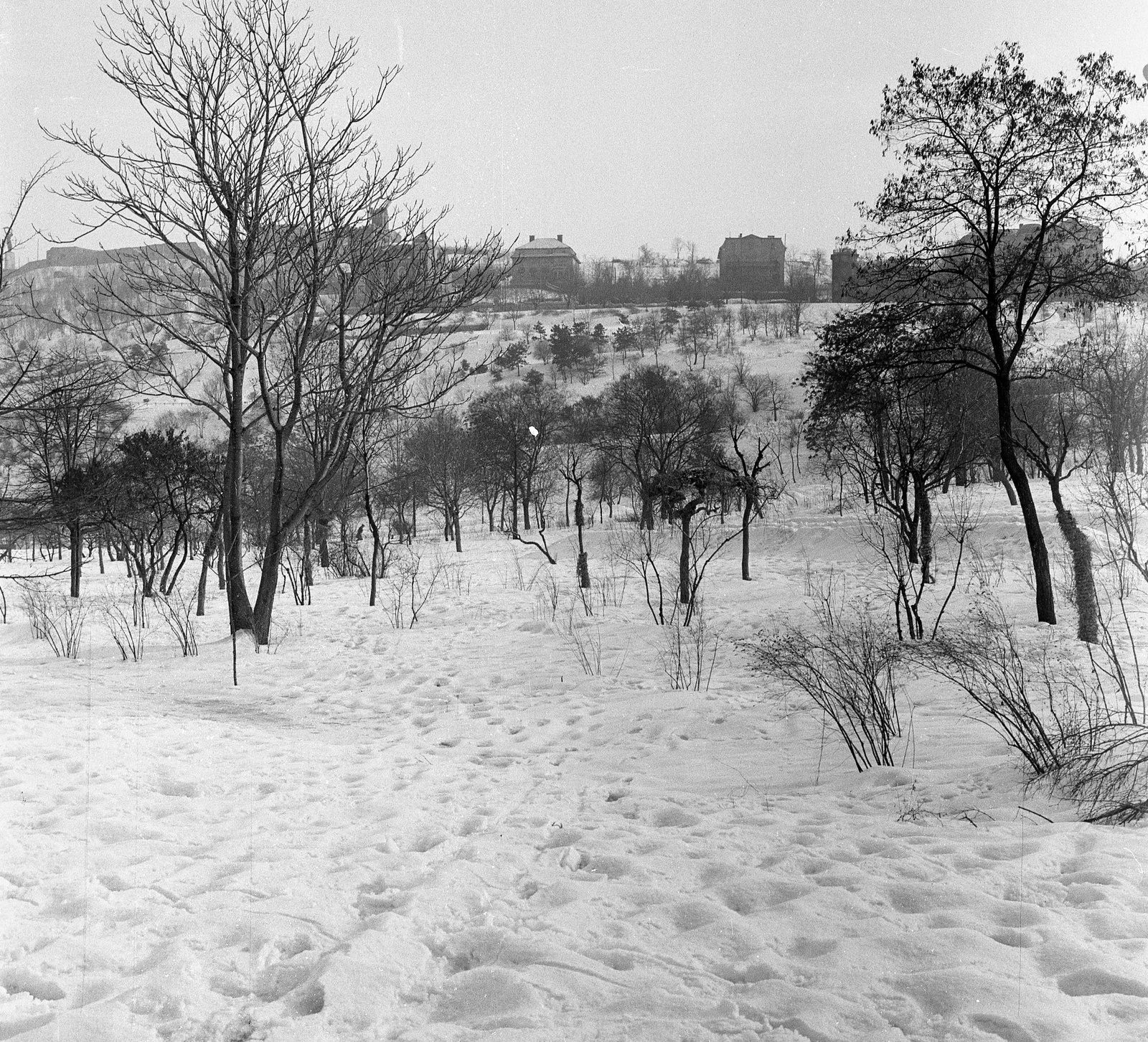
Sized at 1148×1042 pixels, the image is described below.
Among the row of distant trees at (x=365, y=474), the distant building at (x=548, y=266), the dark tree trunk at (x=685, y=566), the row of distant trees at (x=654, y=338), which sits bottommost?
the dark tree trunk at (x=685, y=566)

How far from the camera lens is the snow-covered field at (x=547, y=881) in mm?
2258

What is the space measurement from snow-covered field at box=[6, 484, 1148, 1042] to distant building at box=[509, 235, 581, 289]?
193ft

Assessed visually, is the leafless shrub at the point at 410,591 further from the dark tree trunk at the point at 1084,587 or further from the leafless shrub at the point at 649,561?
the dark tree trunk at the point at 1084,587

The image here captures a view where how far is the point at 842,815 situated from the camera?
3730mm

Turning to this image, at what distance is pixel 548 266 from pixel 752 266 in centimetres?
3032

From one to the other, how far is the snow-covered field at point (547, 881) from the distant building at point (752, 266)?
1729 inches

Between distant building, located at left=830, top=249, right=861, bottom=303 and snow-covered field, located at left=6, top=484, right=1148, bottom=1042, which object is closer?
snow-covered field, located at left=6, top=484, right=1148, bottom=1042

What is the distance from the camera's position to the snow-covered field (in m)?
2.26

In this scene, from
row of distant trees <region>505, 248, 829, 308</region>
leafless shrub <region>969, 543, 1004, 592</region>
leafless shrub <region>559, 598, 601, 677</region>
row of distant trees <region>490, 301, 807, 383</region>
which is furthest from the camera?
row of distant trees <region>505, 248, 829, 308</region>

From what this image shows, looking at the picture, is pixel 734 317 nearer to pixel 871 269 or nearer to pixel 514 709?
pixel 871 269

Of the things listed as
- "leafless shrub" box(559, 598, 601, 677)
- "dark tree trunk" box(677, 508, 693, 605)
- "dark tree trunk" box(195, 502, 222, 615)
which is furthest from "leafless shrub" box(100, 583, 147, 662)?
"dark tree trunk" box(677, 508, 693, 605)

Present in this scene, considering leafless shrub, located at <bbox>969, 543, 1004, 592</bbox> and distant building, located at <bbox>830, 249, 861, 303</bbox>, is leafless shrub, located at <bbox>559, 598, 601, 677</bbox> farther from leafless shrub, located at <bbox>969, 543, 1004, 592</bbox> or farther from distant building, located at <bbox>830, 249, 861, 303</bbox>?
leafless shrub, located at <bbox>969, 543, 1004, 592</bbox>

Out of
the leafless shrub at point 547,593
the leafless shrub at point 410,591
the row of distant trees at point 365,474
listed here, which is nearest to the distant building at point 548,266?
the row of distant trees at point 365,474

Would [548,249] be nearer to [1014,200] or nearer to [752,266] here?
[752,266]
